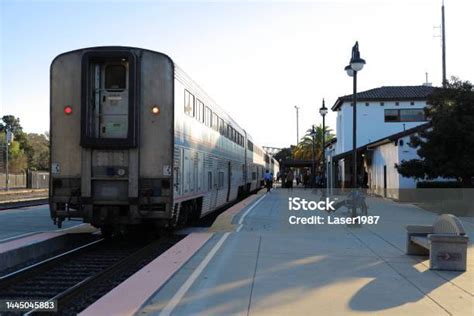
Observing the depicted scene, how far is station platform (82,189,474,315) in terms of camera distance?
21.8 ft

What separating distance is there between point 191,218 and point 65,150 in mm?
5072

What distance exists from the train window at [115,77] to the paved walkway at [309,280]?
3916mm

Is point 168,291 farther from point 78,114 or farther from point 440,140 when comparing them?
point 440,140

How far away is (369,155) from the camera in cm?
3862

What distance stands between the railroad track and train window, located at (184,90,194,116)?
322 centimetres

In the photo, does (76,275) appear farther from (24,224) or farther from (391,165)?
(391,165)

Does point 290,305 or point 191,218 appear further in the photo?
point 191,218

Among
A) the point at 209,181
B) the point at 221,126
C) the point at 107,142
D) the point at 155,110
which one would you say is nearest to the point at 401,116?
the point at 221,126

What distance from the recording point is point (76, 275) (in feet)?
32.9

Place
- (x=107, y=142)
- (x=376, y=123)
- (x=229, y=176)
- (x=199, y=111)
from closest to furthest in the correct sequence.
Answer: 1. (x=107, y=142)
2. (x=199, y=111)
3. (x=229, y=176)
4. (x=376, y=123)

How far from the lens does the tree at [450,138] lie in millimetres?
21078

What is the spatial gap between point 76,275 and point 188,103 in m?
5.48

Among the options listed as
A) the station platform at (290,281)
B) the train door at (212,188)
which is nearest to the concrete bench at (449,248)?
the station platform at (290,281)

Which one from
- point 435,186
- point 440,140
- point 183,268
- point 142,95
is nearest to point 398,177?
point 435,186
